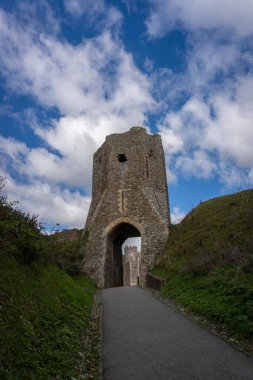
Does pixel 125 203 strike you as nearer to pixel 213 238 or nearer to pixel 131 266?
pixel 213 238

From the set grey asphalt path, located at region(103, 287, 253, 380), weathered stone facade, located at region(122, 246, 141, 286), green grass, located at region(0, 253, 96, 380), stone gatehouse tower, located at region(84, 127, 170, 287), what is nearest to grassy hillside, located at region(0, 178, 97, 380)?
green grass, located at region(0, 253, 96, 380)

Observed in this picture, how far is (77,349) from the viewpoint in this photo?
558 cm

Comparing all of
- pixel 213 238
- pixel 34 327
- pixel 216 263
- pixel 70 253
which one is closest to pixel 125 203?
pixel 70 253

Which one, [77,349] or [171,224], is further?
[171,224]

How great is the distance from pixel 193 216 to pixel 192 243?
4988 millimetres

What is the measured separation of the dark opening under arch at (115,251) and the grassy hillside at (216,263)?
3999mm

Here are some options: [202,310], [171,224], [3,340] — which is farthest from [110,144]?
[3,340]

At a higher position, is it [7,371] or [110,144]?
[110,144]

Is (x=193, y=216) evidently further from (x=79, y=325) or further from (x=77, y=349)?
(x=77, y=349)

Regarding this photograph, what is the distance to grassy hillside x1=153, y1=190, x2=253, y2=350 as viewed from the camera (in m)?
7.11

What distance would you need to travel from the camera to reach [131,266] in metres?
52.6

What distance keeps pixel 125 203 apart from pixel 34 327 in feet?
58.6

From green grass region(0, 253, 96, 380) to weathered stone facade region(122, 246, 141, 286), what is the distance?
45.7m

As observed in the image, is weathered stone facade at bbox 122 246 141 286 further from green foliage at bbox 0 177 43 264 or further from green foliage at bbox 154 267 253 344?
green foliage at bbox 0 177 43 264
